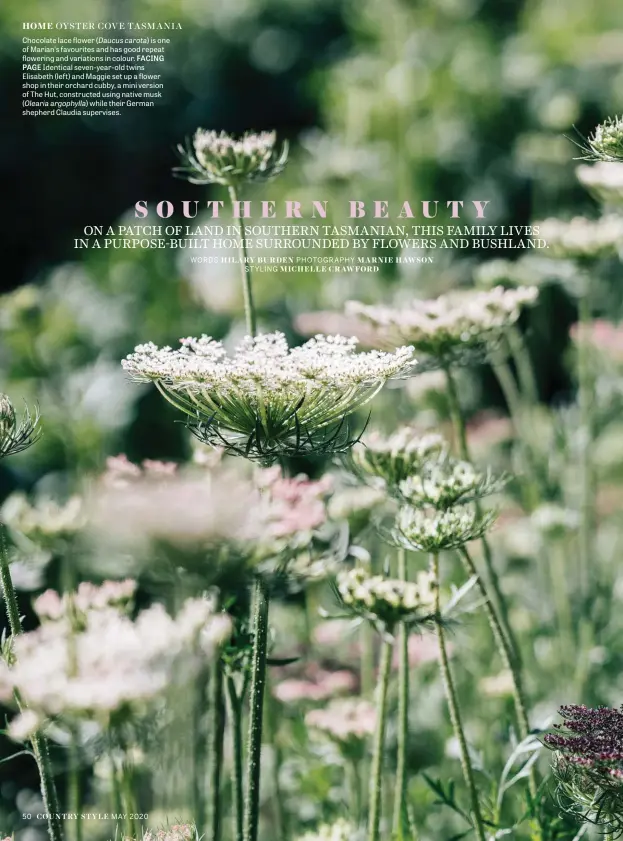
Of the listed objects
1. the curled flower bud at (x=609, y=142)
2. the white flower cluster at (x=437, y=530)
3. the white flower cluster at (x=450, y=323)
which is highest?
the curled flower bud at (x=609, y=142)

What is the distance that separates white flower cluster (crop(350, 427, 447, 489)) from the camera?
1576mm

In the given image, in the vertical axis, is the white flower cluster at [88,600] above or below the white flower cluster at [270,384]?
below

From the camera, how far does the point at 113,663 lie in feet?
3.44

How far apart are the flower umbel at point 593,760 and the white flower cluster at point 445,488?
345 mm

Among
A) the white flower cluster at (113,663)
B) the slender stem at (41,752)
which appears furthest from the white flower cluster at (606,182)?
the slender stem at (41,752)

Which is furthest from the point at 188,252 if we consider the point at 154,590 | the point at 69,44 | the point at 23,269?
the point at 154,590

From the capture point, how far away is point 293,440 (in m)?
1.33

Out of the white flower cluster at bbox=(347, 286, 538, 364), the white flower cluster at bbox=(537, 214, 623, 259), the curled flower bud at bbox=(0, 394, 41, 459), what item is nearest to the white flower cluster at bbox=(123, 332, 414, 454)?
the curled flower bud at bbox=(0, 394, 41, 459)

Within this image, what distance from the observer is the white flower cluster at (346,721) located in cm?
188

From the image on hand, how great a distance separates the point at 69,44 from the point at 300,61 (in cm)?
444

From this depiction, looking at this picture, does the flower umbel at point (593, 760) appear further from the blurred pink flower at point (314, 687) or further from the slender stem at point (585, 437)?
the slender stem at point (585, 437)

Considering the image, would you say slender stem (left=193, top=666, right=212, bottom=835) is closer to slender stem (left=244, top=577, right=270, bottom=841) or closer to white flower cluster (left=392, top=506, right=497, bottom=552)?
slender stem (left=244, top=577, right=270, bottom=841)

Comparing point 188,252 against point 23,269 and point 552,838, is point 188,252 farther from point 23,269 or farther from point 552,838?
point 552,838

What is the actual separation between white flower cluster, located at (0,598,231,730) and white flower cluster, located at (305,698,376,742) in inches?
30.0
